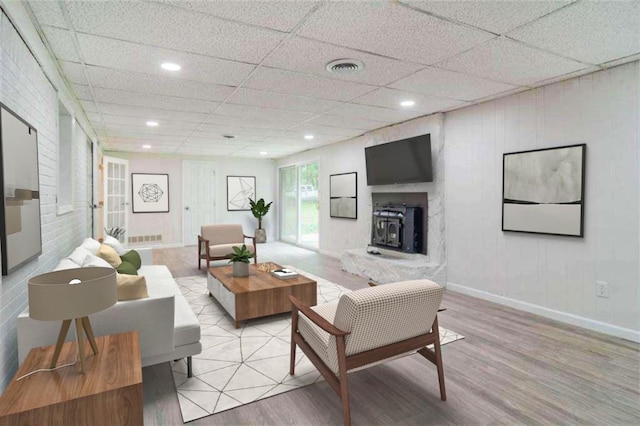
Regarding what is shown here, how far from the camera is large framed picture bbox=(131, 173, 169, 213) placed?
8.37 meters

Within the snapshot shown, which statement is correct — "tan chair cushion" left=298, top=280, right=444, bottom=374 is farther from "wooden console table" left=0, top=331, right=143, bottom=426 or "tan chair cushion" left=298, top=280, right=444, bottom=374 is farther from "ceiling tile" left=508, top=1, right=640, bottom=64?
"ceiling tile" left=508, top=1, right=640, bottom=64

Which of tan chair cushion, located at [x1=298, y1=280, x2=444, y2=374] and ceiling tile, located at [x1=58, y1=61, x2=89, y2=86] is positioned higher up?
ceiling tile, located at [x1=58, y1=61, x2=89, y2=86]

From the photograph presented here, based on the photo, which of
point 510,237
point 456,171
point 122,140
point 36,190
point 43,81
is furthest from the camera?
point 122,140

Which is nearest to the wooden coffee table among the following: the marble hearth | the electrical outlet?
the marble hearth

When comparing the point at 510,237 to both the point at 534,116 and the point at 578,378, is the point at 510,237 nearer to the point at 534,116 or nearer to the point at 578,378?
the point at 534,116

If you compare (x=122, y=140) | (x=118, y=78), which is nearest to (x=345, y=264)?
(x=118, y=78)

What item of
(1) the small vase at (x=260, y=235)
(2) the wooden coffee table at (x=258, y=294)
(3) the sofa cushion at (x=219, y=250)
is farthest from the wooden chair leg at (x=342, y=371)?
(1) the small vase at (x=260, y=235)

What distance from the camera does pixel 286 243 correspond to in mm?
9375

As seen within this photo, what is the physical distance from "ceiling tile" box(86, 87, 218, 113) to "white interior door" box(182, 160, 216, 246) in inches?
192

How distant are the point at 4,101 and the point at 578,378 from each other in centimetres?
390

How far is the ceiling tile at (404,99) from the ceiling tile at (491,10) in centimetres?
144

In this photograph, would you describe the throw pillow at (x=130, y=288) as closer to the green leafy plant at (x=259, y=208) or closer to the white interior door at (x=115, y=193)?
the white interior door at (x=115, y=193)

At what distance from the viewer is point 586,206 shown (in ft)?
10.6

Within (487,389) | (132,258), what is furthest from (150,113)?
(487,389)
